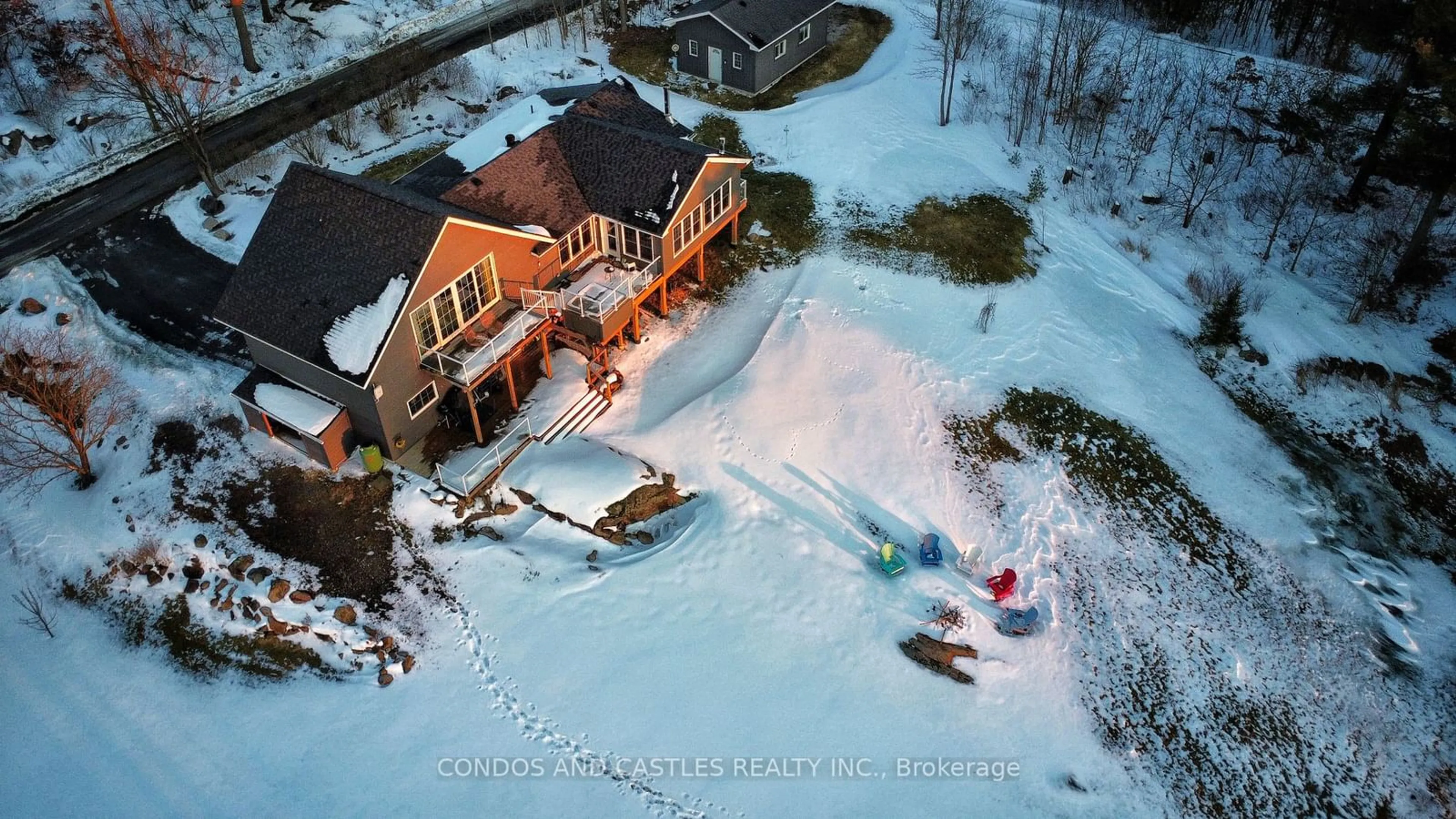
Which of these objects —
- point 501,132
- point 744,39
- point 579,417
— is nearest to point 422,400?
point 579,417

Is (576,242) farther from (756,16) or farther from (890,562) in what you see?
(756,16)

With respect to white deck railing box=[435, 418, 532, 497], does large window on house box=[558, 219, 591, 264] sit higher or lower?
higher

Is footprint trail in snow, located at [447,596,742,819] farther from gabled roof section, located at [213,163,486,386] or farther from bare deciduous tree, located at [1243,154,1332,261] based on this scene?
bare deciduous tree, located at [1243,154,1332,261]

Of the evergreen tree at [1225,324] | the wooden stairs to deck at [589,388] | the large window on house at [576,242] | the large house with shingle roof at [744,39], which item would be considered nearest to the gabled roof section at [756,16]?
the large house with shingle roof at [744,39]

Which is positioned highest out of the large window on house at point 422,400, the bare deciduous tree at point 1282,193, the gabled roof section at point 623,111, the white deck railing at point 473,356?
the gabled roof section at point 623,111

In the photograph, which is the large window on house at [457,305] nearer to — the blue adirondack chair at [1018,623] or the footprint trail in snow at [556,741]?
the footprint trail in snow at [556,741]

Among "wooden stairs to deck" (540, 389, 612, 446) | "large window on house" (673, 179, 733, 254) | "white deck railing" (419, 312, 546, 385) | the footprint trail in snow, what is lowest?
the footprint trail in snow

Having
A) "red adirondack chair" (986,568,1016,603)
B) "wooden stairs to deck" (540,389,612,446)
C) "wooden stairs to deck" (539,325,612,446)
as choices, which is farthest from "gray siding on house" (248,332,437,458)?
"red adirondack chair" (986,568,1016,603)
